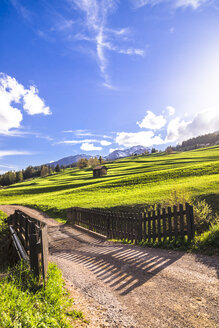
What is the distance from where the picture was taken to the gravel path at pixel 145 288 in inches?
156

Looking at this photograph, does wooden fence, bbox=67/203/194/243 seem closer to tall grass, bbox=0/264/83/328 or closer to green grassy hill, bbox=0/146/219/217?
green grassy hill, bbox=0/146/219/217

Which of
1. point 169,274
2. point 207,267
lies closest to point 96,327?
point 169,274

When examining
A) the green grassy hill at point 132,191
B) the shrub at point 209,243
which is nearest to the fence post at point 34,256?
the shrub at point 209,243

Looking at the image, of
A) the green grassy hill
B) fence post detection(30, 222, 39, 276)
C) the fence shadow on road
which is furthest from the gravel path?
the green grassy hill

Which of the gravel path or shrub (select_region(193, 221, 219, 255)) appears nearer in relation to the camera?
the gravel path

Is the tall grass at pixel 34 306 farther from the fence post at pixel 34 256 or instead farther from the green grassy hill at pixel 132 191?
the green grassy hill at pixel 132 191

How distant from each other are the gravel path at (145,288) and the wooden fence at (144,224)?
1.43 meters

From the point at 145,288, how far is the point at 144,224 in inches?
214

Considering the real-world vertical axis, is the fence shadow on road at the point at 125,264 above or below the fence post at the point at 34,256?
below

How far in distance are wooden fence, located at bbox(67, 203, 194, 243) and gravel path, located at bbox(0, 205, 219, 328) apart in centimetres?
143

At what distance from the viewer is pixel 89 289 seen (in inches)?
210

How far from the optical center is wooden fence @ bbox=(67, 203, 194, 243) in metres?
9.02

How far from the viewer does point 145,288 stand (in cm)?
514

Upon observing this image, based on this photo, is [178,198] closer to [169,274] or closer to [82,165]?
[169,274]
